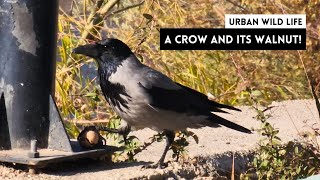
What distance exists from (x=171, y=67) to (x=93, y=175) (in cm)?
407

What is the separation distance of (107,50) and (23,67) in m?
Result: 0.44

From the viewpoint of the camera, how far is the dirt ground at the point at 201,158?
400cm

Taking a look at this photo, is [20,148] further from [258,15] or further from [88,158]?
[258,15]

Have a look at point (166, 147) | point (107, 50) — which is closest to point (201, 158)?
point (166, 147)

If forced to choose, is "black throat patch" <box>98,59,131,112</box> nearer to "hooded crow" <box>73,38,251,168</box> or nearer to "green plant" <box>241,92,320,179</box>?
"hooded crow" <box>73,38,251,168</box>

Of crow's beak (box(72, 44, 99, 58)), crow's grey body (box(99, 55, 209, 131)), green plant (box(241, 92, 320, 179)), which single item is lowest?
green plant (box(241, 92, 320, 179))

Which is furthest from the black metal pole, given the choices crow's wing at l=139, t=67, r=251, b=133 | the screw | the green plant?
the green plant

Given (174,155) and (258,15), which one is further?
(258,15)

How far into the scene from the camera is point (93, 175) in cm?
402

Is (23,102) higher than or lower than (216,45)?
lower

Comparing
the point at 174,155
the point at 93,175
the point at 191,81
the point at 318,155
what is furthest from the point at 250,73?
the point at 93,175

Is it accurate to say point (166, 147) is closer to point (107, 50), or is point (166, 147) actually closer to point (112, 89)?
point (112, 89)

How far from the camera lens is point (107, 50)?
4.26m

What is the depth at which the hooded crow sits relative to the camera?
13.4 ft
